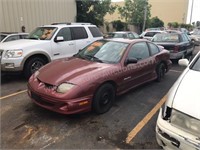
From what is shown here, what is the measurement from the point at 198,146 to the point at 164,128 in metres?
0.45

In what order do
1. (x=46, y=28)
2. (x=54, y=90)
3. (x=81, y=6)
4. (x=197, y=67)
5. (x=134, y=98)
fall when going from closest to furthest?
(x=197, y=67)
(x=54, y=90)
(x=134, y=98)
(x=46, y=28)
(x=81, y=6)

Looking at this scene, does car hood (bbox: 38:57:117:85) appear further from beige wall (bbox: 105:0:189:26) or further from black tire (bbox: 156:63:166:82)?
beige wall (bbox: 105:0:189:26)

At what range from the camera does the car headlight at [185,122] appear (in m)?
2.47

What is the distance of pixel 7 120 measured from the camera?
4047 mm

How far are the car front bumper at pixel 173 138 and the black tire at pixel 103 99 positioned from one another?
5.12ft

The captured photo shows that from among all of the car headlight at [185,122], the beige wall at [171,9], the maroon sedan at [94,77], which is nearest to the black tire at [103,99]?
A: the maroon sedan at [94,77]

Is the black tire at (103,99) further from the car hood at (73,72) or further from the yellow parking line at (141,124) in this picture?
the yellow parking line at (141,124)

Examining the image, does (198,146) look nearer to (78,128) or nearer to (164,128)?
(164,128)

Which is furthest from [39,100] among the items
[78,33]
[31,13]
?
[31,13]

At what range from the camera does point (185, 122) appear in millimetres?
2572

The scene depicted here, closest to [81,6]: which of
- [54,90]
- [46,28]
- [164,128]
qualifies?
[46,28]

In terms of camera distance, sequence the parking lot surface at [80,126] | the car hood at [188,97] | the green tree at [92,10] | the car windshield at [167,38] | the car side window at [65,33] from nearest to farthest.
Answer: the car hood at [188,97] < the parking lot surface at [80,126] < the car side window at [65,33] < the car windshield at [167,38] < the green tree at [92,10]

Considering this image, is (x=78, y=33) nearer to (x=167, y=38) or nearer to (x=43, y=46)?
(x=43, y=46)

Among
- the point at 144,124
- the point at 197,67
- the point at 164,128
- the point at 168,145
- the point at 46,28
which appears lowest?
the point at 144,124
